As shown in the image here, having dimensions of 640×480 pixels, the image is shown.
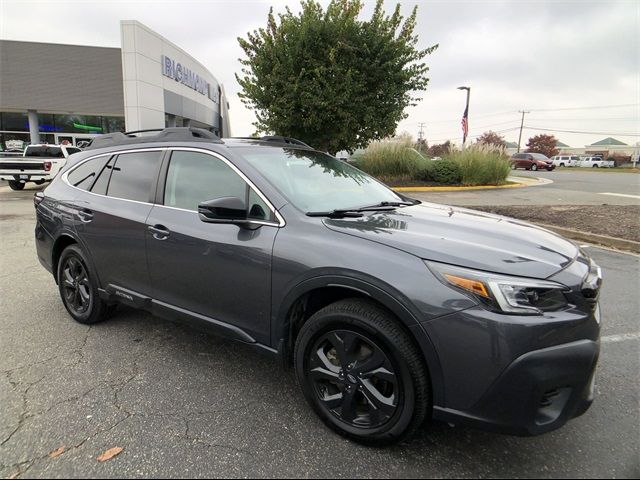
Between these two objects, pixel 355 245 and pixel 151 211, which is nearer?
pixel 355 245

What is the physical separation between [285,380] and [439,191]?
47.7 ft

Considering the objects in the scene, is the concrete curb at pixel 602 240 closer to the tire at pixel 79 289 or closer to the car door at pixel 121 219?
the car door at pixel 121 219

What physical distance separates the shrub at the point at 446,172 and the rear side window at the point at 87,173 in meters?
15.8

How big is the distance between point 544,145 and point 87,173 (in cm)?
9405

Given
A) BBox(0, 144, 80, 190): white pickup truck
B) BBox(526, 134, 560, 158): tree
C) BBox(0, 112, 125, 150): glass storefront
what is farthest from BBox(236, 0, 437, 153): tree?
BBox(526, 134, 560, 158): tree

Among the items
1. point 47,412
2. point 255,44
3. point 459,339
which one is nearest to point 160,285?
point 47,412

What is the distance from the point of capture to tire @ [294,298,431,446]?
2.07 meters

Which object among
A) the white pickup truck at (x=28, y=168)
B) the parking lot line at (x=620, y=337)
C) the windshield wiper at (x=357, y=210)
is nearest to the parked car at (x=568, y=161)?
the white pickup truck at (x=28, y=168)

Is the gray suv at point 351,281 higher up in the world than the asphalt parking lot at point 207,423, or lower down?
higher up

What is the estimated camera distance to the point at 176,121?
86.6 feet

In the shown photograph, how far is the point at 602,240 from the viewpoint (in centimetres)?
738

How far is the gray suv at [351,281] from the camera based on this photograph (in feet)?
6.27

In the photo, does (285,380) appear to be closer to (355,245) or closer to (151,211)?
(355,245)

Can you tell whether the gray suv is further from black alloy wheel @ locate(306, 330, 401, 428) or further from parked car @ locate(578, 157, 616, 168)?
parked car @ locate(578, 157, 616, 168)
